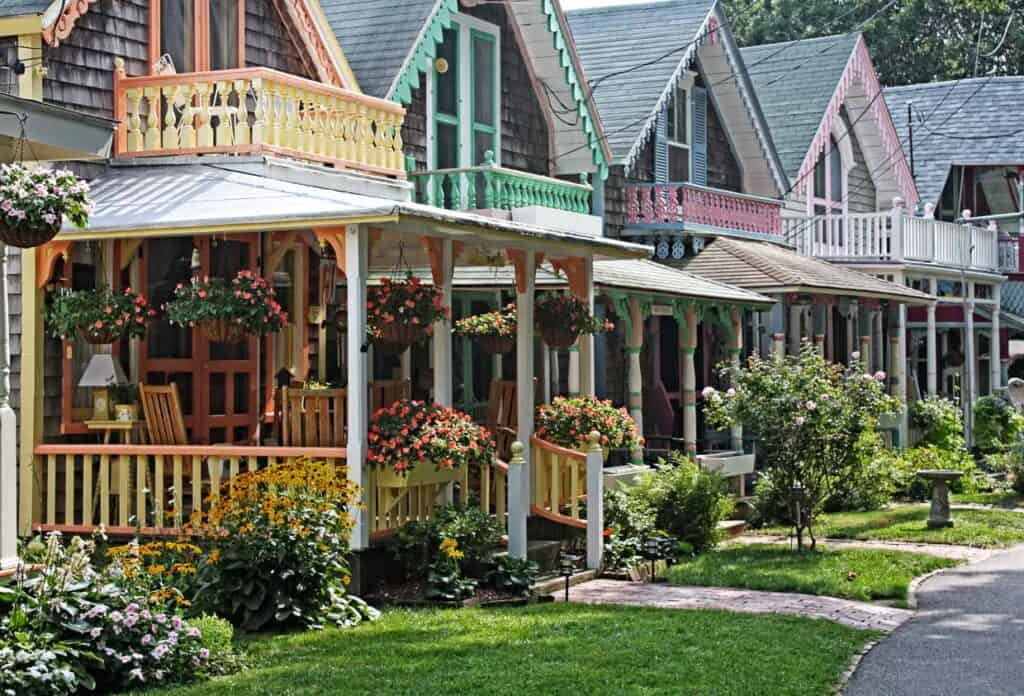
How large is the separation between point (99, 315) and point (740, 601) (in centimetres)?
613

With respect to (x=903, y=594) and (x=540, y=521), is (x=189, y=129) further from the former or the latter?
(x=903, y=594)

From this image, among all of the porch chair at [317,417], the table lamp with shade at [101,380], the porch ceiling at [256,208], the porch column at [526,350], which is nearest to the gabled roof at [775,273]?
the porch column at [526,350]

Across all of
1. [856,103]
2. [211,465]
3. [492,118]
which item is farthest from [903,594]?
[856,103]

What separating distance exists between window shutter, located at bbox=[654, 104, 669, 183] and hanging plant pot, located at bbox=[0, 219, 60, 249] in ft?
53.9

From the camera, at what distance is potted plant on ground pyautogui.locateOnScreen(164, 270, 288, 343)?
13.8 m

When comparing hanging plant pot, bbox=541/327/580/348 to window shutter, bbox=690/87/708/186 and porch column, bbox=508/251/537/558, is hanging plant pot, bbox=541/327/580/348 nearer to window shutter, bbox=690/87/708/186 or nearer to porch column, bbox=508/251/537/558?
porch column, bbox=508/251/537/558

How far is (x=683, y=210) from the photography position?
83.3 ft

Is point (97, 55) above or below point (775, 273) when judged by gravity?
above

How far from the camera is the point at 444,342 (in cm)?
1547

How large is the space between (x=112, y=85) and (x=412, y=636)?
21.8 feet

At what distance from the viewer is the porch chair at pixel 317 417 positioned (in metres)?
13.9

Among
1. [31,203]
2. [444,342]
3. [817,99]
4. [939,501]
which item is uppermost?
[817,99]

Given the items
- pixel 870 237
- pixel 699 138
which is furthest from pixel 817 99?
pixel 699 138

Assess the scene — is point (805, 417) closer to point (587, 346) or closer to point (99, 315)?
point (587, 346)
